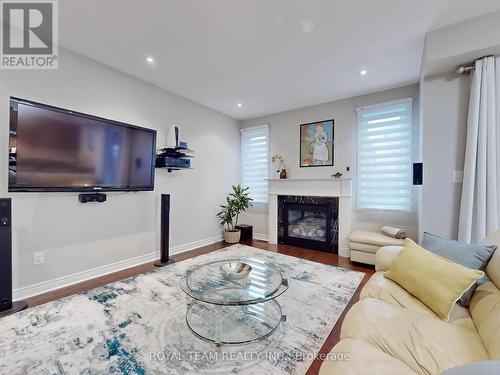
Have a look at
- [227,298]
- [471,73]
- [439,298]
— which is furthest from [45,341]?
[471,73]

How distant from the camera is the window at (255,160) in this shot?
490cm

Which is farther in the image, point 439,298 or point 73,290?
point 73,290

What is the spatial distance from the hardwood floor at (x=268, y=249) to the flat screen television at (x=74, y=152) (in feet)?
3.57

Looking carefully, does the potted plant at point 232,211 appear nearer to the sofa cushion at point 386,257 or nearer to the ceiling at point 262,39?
the ceiling at point 262,39

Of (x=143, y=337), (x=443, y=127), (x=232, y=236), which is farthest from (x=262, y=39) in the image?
(x=232, y=236)

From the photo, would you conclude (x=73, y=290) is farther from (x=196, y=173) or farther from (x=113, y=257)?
(x=196, y=173)

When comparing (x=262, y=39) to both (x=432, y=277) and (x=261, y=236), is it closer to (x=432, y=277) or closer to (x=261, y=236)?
(x=432, y=277)

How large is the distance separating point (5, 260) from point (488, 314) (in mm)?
3460

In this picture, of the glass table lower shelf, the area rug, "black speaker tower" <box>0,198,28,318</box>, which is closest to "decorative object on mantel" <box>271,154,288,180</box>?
the area rug

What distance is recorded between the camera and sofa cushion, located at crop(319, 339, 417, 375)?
34.4 inches

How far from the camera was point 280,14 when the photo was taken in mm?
2041

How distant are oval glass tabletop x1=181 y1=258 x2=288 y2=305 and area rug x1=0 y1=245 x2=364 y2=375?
34 cm

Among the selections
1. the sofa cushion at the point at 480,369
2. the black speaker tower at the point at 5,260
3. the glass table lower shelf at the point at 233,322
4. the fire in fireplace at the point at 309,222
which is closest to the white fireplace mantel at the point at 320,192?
the fire in fireplace at the point at 309,222

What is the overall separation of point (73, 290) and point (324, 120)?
4.37 metres
